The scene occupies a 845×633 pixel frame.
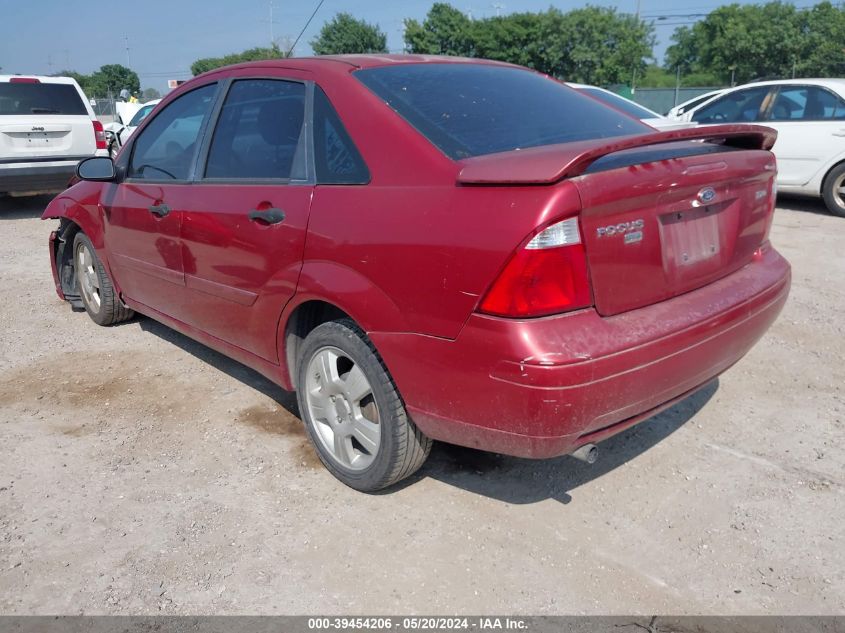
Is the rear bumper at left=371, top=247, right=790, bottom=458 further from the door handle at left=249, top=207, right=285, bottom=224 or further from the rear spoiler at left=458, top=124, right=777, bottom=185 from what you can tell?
the door handle at left=249, top=207, right=285, bottom=224

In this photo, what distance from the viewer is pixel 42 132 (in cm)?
1001

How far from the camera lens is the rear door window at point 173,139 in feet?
12.5

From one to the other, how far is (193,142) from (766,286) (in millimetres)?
2871

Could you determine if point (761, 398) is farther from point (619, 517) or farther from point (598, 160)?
point (598, 160)

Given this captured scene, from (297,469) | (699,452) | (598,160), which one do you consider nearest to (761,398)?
(699,452)

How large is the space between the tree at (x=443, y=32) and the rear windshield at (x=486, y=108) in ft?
200

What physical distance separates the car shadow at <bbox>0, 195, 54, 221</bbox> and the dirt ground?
7.72 metres

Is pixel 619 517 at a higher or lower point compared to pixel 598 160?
lower

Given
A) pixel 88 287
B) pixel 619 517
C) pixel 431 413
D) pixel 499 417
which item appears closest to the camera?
pixel 499 417

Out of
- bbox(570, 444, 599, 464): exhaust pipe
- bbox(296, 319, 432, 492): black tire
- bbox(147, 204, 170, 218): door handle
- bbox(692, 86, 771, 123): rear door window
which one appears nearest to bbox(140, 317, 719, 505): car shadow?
bbox(296, 319, 432, 492): black tire

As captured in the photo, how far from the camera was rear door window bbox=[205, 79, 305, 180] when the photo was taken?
3.16 m

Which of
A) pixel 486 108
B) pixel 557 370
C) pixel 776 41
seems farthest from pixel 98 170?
pixel 776 41

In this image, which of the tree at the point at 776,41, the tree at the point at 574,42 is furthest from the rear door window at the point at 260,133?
the tree at the point at 574,42

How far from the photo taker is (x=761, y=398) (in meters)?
3.91
